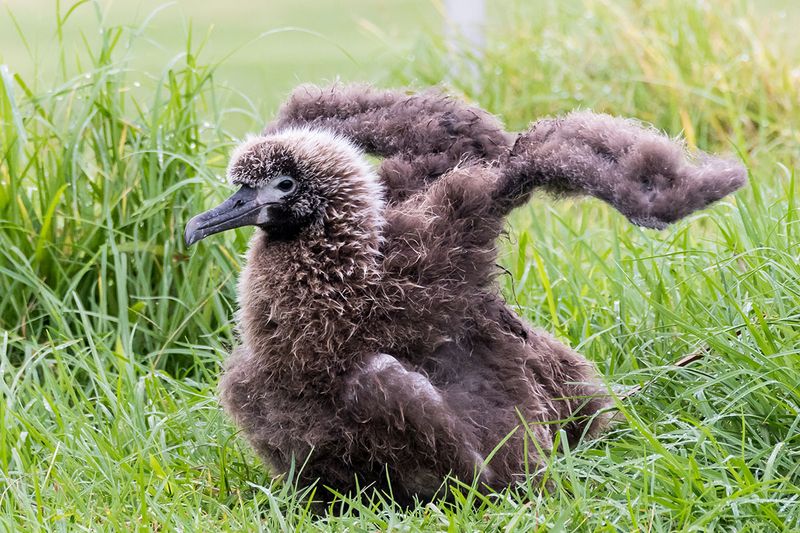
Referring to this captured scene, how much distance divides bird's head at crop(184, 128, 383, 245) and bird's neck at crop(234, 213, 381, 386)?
0.03 m

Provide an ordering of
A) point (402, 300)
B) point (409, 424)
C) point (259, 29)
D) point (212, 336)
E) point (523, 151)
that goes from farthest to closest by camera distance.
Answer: point (259, 29) → point (212, 336) → point (523, 151) → point (402, 300) → point (409, 424)

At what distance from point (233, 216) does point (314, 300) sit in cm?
37

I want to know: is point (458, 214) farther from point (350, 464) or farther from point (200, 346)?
point (200, 346)

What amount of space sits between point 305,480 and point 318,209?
0.84 meters

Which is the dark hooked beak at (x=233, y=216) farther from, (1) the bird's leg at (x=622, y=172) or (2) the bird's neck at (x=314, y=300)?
(1) the bird's leg at (x=622, y=172)

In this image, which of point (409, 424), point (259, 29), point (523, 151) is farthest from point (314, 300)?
point (259, 29)

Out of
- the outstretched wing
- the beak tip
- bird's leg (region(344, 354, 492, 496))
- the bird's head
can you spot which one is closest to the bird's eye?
the bird's head

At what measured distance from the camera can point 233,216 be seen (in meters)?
3.74

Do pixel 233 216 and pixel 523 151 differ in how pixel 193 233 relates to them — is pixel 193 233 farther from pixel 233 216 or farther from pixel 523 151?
pixel 523 151

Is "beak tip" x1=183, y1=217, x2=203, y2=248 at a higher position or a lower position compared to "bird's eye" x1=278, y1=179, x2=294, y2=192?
lower

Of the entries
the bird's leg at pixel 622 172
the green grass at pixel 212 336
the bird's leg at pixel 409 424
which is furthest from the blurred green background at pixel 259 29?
the bird's leg at pixel 409 424

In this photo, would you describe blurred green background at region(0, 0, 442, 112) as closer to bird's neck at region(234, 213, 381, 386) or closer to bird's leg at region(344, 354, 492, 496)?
bird's neck at region(234, 213, 381, 386)

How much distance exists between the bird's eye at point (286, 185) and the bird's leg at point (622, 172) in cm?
63

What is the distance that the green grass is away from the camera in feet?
11.7
